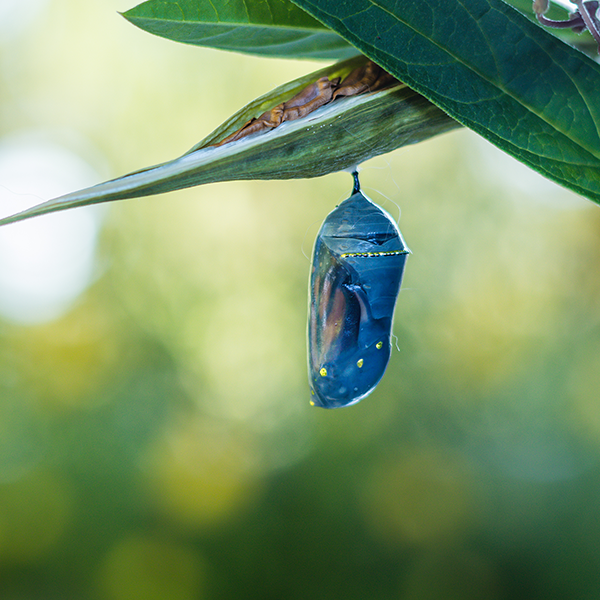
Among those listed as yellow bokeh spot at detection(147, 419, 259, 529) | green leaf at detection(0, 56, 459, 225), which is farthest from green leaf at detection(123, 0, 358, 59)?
yellow bokeh spot at detection(147, 419, 259, 529)

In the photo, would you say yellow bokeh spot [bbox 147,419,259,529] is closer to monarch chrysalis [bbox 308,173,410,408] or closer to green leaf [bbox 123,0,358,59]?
monarch chrysalis [bbox 308,173,410,408]

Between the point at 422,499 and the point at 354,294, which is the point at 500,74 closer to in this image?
the point at 354,294

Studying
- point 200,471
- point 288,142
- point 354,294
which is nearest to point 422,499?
point 200,471

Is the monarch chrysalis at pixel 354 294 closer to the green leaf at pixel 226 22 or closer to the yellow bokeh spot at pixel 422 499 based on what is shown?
the green leaf at pixel 226 22

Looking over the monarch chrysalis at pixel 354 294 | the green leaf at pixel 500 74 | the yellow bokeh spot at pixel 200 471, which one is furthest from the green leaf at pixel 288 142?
the yellow bokeh spot at pixel 200 471

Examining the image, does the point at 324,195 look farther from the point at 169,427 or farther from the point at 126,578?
the point at 126,578
